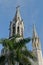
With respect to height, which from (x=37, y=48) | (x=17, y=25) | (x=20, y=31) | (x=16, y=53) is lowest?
(x=16, y=53)

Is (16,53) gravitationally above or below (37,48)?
below

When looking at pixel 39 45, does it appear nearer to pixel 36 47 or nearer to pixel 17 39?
pixel 36 47

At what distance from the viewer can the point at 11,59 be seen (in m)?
31.1

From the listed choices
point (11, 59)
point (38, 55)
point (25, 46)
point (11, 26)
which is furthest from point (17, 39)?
point (11, 26)

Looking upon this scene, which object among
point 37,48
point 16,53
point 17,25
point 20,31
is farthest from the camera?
point 17,25

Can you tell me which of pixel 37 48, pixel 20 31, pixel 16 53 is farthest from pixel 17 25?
pixel 16 53

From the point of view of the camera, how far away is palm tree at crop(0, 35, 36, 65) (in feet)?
102

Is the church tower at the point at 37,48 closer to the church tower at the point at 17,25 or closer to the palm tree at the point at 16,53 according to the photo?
the church tower at the point at 17,25

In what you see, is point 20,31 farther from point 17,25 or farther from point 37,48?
point 37,48

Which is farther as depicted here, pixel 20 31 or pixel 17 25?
pixel 17 25

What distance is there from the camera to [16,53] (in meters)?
31.3

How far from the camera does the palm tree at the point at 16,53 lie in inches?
1226

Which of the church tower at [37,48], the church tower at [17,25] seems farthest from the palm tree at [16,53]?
the church tower at [17,25]

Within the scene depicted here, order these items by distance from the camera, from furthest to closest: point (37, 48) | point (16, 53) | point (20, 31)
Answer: point (20, 31) → point (37, 48) → point (16, 53)
